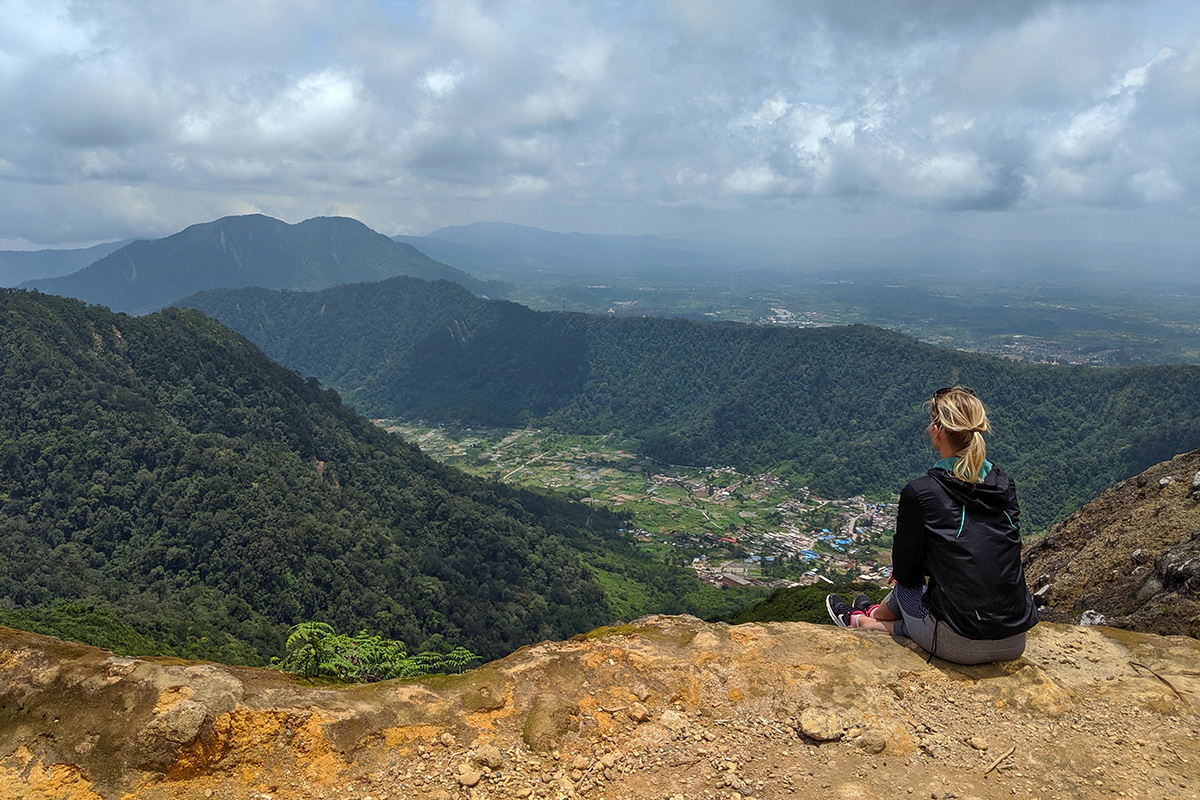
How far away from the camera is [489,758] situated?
18.2 feet

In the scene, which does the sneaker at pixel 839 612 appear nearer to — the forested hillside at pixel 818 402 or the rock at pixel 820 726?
the rock at pixel 820 726

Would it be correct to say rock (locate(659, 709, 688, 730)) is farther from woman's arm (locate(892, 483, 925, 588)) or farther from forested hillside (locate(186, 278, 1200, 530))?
forested hillside (locate(186, 278, 1200, 530))

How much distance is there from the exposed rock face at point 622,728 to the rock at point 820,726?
0.01 m

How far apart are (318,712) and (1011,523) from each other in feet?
23.9

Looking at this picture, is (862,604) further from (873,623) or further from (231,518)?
(231,518)

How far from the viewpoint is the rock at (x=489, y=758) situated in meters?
5.50

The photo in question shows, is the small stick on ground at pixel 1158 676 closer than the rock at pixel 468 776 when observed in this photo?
No

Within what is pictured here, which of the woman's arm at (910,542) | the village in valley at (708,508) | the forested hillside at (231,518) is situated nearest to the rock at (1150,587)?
the woman's arm at (910,542)

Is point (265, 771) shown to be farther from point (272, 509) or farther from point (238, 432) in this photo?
point (238, 432)

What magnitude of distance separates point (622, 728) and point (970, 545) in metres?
3.98

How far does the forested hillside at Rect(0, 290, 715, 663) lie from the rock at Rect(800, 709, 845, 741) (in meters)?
29.1

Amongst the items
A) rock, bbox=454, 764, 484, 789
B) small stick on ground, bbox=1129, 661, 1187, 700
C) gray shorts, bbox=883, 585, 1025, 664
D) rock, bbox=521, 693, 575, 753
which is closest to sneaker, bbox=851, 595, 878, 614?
gray shorts, bbox=883, 585, 1025, 664

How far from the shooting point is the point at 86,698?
578 centimetres

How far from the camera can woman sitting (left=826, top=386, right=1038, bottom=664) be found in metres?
5.65
